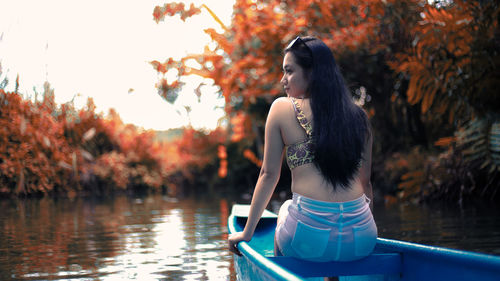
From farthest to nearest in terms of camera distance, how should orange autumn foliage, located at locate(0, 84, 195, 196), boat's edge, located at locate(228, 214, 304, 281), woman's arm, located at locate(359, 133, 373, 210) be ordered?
orange autumn foliage, located at locate(0, 84, 195, 196) < woman's arm, located at locate(359, 133, 373, 210) < boat's edge, located at locate(228, 214, 304, 281)

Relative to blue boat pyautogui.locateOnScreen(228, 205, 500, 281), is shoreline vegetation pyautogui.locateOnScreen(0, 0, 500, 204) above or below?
above

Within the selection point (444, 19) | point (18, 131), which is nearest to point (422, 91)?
point (444, 19)

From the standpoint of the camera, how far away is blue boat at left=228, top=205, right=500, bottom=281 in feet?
7.71

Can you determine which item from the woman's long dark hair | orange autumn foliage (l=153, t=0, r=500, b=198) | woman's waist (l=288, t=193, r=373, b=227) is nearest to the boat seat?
woman's waist (l=288, t=193, r=373, b=227)

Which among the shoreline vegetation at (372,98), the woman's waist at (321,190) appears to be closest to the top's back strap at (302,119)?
the woman's waist at (321,190)

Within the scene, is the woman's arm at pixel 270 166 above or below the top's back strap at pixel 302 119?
below

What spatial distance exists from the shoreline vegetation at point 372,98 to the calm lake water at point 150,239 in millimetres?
941

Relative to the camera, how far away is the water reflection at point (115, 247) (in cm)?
405

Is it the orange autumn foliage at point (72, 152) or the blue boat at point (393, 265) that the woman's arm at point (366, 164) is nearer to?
the blue boat at point (393, 265)

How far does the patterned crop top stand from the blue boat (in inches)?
17.3

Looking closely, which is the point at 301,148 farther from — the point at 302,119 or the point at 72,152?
the point at 72,152

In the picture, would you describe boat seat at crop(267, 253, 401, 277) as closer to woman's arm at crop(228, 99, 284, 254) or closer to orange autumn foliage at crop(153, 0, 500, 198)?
woman's arm at crop(228, 99, 284, 254)

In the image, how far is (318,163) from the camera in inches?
93.7

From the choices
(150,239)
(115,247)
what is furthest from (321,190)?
(150,239)
